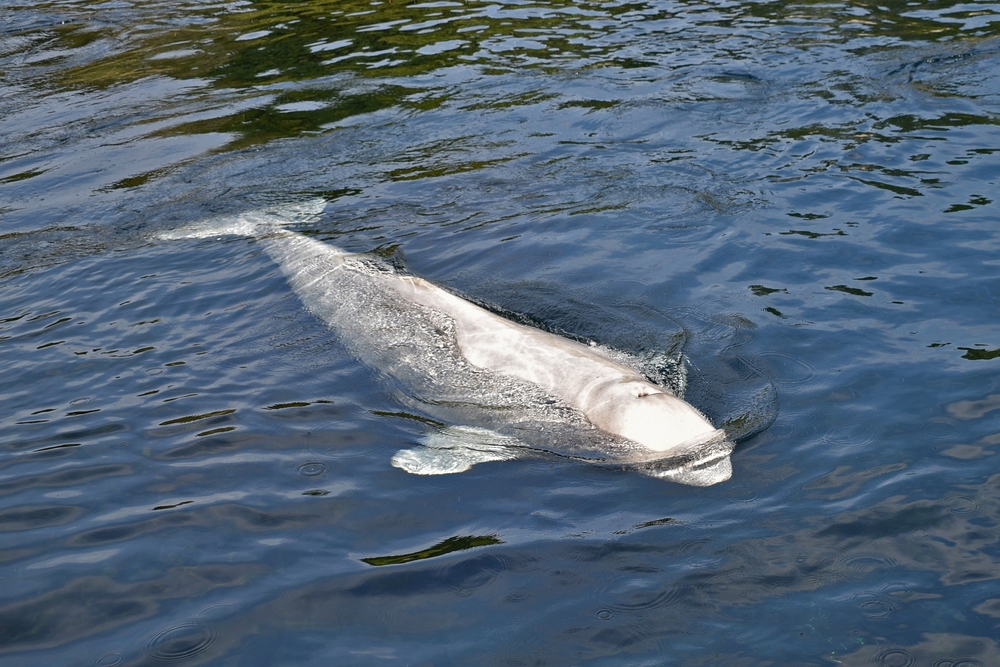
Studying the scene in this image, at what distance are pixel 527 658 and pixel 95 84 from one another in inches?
594

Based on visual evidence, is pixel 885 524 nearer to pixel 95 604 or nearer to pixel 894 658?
pixel 894 658

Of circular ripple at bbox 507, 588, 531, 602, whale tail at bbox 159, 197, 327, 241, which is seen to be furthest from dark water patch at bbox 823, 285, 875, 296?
whale tail at bbox 159, 197, 327, 241

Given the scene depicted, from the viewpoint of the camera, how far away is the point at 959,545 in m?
5.38

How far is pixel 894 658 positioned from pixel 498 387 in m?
3.65

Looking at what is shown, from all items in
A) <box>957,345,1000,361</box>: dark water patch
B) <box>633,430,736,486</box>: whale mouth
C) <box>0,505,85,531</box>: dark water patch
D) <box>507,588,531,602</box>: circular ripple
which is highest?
<box>0,505,85,531</box>: dark water patch

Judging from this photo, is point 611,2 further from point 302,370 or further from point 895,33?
point 302,370

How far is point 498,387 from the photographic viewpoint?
7.41 meters

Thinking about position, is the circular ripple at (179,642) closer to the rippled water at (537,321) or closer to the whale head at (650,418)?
the rippled water at (537,321)

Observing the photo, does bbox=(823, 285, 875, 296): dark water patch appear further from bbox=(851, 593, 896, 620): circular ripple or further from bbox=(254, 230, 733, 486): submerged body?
bbox=(851, 593, 896, 620): circular ripple

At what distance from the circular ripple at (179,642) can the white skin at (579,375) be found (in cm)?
314

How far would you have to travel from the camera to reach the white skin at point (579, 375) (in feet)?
21.7

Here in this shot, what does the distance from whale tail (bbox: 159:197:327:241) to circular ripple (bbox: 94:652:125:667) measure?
6.51 m

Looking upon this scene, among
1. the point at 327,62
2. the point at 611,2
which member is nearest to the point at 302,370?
the point at 327,62

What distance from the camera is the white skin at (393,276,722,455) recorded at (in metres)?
6.62
